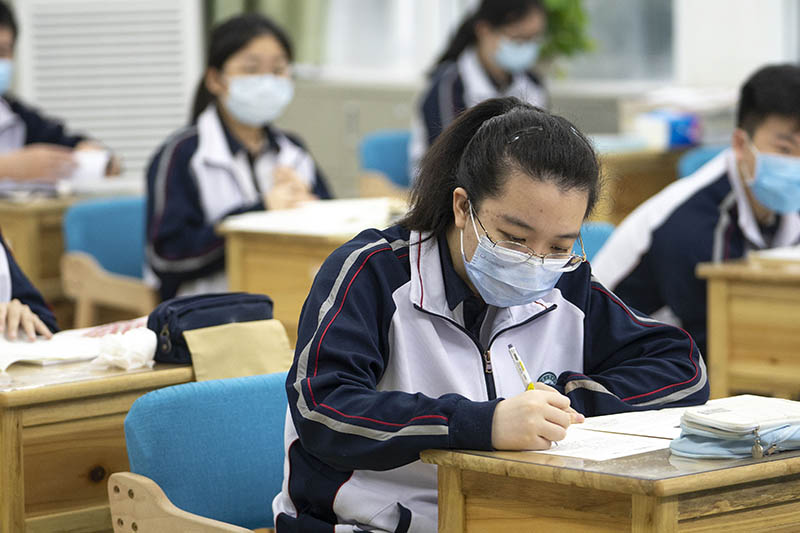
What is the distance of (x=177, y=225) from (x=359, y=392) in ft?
7.42

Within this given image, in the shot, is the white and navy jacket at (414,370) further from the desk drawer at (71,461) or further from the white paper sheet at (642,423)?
the desk drawer at (71,461)

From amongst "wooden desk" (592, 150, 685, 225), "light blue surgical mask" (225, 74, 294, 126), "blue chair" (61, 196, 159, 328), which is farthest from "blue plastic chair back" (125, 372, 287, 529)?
"wooden desk" (592, 150, 685, 225)

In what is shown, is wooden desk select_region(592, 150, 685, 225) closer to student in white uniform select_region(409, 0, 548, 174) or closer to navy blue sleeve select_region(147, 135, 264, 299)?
student in white uniform select_region(409, 0, 548, 174)

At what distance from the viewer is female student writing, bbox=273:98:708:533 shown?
1.58m

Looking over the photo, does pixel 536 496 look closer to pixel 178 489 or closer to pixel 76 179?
pixel 178 489

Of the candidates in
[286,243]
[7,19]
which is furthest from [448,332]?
[7,19]

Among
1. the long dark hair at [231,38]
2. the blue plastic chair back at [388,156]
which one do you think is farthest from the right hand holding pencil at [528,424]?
the blue plastic chair back at [388,156]

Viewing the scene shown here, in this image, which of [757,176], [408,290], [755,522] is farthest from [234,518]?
[757,176]

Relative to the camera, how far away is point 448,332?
1761 millimetres

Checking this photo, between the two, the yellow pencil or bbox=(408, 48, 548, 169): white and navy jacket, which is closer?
the yellow pencil

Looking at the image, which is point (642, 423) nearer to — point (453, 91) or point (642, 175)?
point (453, 91)

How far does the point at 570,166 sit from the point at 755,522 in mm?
510

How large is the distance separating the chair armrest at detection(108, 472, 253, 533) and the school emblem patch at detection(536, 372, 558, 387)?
1.50 feet

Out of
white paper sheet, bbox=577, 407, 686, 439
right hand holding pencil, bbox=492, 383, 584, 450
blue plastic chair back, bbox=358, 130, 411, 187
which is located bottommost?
blue plastic chair back, bbox=358, 130, 411, 187
